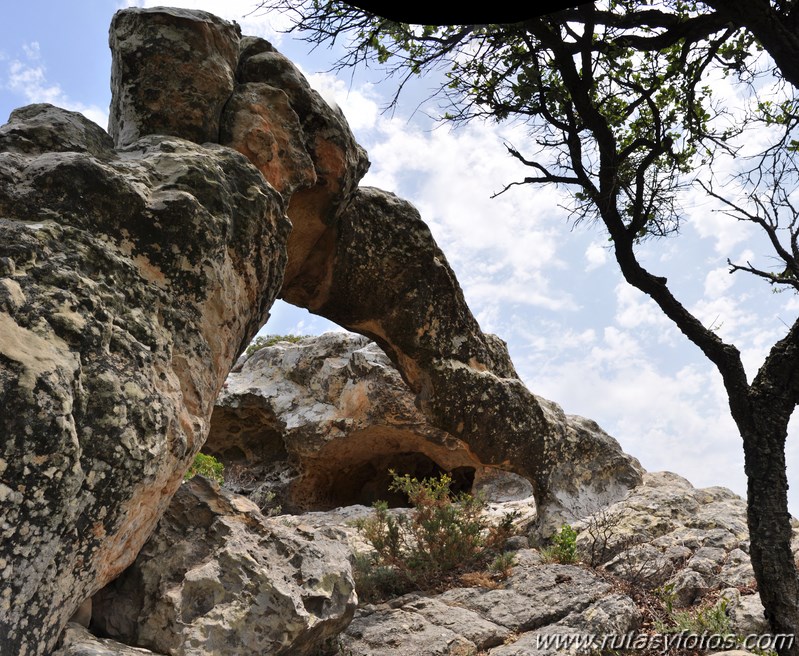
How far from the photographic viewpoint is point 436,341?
9.18 m

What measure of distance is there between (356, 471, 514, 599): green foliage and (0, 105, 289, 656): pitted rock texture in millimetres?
3397

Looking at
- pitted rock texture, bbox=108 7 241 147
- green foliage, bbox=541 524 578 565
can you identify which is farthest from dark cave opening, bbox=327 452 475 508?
pitted rock texture, bbox=108 7 241 147

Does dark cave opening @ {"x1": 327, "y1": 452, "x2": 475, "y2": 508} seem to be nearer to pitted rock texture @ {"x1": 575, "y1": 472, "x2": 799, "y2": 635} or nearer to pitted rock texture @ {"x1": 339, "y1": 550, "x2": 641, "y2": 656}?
pitted rock texture @ {"x1": 575, "y1": 472, "x2": 799, "y2": 635}

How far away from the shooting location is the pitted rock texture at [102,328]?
3.30m

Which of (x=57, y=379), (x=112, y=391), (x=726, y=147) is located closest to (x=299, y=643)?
(x=112, y=391)

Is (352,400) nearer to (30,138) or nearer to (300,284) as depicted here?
(300,284)

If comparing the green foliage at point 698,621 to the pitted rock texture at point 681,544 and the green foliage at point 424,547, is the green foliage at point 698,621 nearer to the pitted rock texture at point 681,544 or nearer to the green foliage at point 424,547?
the pitted rock texture at point 681,544

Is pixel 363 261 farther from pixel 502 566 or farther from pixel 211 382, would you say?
pixel 502 566

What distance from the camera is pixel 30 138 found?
199 inches

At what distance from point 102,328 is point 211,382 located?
3.98ft

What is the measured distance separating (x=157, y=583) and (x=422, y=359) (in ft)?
16.9

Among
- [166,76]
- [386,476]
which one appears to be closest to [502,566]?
[166,76]

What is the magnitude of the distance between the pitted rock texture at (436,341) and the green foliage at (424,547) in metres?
1.04

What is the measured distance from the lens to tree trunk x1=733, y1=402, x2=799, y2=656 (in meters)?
6.47
